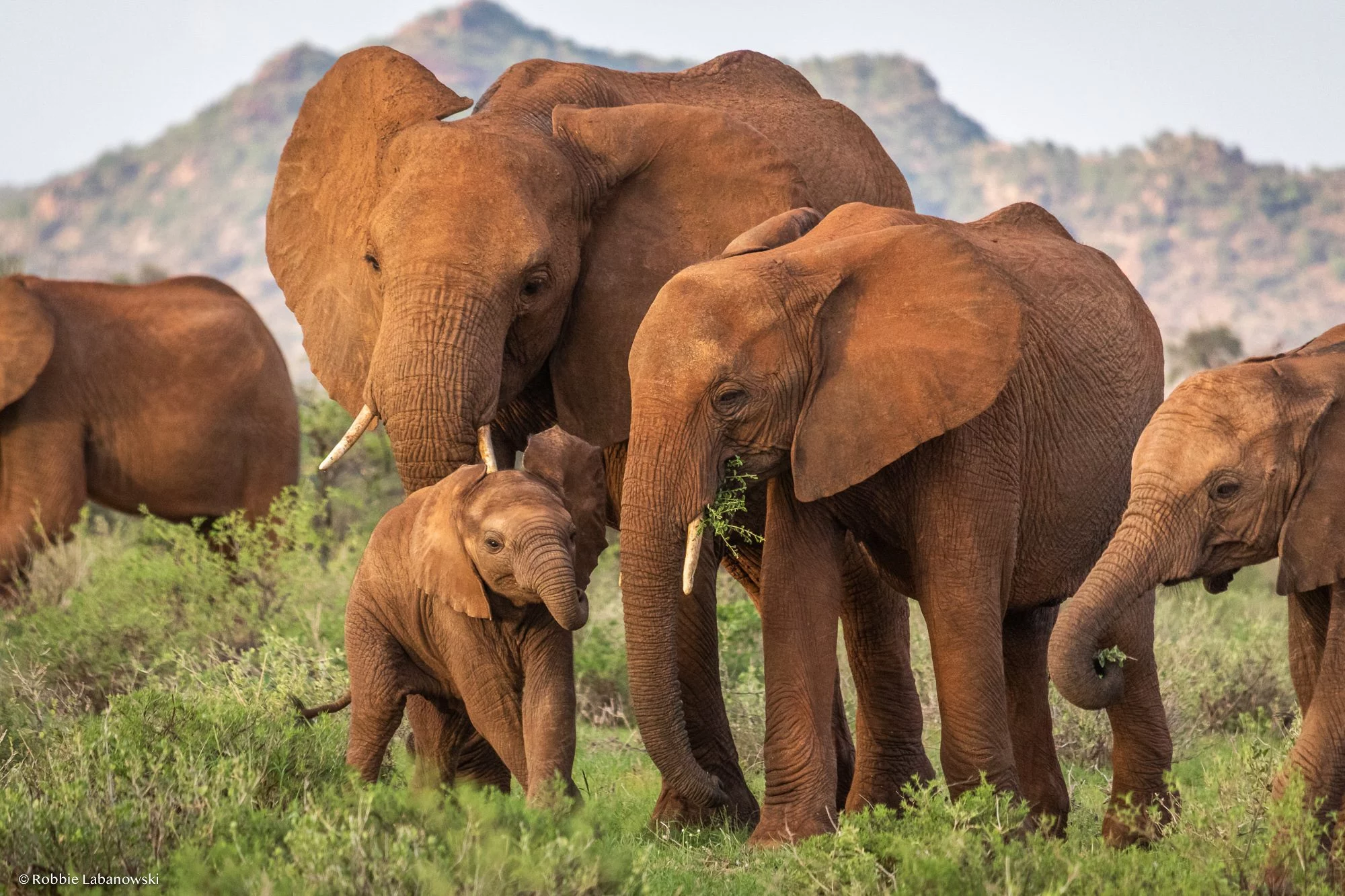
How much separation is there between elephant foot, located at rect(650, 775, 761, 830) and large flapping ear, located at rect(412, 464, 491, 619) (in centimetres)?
137

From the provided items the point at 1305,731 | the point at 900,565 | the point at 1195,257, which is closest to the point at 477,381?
the point at 900,565

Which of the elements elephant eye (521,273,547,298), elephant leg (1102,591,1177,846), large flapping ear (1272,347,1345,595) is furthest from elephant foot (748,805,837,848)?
elephant eye (521,273,547,298)

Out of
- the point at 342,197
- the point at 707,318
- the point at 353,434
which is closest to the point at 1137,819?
the point at 707,318

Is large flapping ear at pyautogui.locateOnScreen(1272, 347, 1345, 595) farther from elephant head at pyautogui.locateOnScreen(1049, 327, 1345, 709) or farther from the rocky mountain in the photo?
the rocky mountain

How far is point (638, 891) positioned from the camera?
511 centimetres

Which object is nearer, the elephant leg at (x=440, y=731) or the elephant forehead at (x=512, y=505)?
the elephant forehead at (x=512, y=505)

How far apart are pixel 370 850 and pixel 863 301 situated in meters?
2.76

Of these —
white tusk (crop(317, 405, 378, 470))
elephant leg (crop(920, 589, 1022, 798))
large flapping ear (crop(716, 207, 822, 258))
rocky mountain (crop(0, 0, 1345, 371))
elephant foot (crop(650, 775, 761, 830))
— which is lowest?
elephant foot (crop(650, 775, 761, 830))

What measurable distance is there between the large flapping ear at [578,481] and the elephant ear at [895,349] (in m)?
0.89

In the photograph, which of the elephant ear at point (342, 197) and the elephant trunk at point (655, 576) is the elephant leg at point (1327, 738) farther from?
Result: the elephant ear at point (342, 197)

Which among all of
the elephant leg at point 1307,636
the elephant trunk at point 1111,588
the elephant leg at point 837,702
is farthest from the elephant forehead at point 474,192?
the elephant leg at point 1307,636

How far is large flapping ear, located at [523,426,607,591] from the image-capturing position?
6.65m

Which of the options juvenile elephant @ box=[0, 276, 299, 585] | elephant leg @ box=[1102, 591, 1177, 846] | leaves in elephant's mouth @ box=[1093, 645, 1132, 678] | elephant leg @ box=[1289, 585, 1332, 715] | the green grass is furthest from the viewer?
juvenile elephant @ box=[0, 276, 299, 585]

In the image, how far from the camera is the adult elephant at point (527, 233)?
22.2ft
